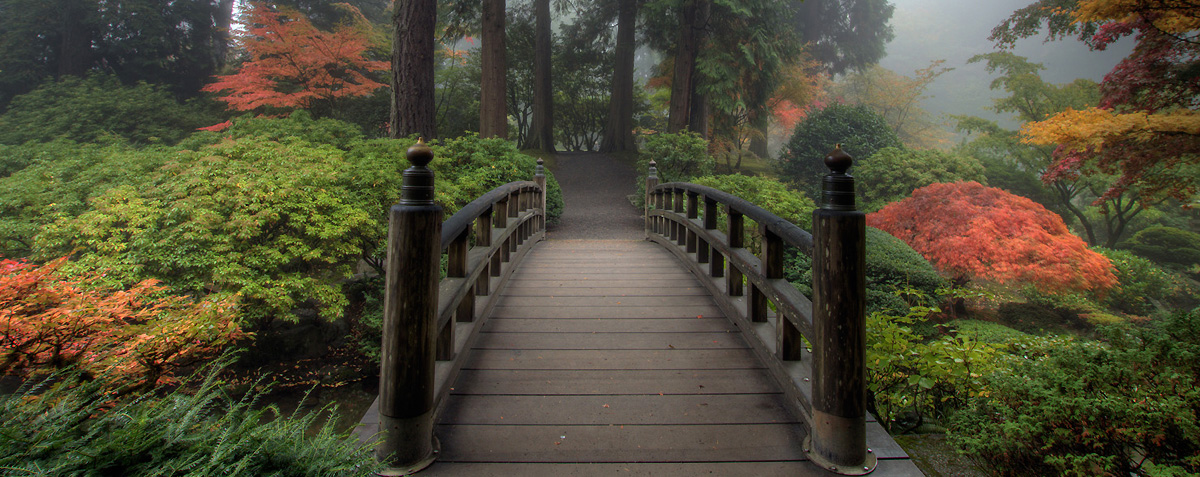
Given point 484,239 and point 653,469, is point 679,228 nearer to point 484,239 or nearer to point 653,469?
point 484,239

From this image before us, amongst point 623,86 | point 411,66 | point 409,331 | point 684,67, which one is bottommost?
point 409,331

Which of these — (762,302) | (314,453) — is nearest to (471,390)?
(314,453)

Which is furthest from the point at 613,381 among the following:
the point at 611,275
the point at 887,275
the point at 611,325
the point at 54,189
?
the point at 54,189

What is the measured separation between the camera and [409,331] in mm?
1877

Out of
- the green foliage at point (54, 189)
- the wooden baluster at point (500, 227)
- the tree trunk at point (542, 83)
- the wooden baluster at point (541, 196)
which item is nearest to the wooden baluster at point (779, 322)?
the wooden baluster at point (500, 227)

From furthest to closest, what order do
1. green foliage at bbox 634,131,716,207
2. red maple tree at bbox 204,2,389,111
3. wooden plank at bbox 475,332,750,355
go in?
red maple tree at bbox 204,2,389,111 → green foliage at bbox 634,131,716,207 → wooden plank at bbox 475,332,750,355

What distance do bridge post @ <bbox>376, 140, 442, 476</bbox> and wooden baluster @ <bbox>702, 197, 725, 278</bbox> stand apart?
8.33 ft

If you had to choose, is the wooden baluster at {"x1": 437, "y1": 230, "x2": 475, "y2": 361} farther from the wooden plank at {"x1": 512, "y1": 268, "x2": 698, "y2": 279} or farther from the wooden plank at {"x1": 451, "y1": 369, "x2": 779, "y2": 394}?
the wooden plank at {"x1": 512, "y1": 268, "x2": 698, "y2": 279}

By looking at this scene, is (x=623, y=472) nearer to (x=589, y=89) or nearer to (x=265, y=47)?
(x=265, y=47)

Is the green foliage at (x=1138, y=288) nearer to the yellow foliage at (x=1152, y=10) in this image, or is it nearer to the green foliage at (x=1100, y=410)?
the yellow foliage at (x=1152, y=10)

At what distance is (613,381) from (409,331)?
44.0 inches

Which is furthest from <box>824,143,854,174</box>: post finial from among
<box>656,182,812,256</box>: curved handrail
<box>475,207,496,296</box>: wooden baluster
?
<box>475,207,496,296</box>: wooden baluster

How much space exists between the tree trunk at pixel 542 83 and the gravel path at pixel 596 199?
99 centimetres

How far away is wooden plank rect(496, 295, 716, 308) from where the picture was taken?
12.5 feet
